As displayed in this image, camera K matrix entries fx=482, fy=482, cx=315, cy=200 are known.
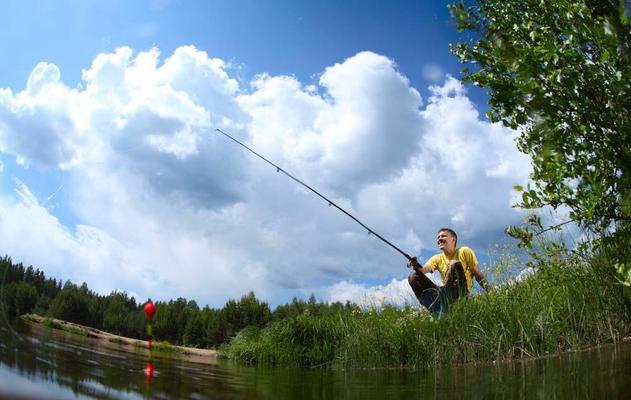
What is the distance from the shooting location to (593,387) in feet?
11.0

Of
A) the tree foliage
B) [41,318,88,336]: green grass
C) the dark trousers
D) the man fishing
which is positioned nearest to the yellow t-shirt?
the man fishing

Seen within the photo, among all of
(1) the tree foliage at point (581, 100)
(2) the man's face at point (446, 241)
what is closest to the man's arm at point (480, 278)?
(2) the man's face at point (446, 241)

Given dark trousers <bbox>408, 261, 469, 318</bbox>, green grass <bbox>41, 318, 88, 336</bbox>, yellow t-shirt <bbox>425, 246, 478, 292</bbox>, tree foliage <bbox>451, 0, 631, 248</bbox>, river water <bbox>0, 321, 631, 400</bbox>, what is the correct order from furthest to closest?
yellow t-shirt <bbox>425, 246, 478, 292</bbox>, dark trousers <bbox>408, 261, 469, 318</bbox>, tree foliage <bbox>451, 0, 631, 248</bbox>, green grass <bbox>41, 318, 88, 336</bbox>, river water <bbox>0, 321, 631, 400</bbox>

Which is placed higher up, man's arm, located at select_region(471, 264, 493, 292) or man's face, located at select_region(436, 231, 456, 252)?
man's face, located at select_region(436, 231, 456, 252)

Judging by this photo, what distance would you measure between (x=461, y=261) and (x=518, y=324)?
8.14 feet

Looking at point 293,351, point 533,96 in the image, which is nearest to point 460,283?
point 533,96

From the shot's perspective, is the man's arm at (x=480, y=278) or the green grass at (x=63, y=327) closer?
the green grass at (x=63, y=327)

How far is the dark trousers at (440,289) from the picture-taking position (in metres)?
9.09

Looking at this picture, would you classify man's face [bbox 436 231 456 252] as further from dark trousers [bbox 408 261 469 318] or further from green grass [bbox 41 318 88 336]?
green grass [bbox 41 318 88 336]

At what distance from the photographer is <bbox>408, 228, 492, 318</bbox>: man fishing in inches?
359

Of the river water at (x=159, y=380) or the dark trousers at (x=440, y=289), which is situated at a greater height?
the dark trousers at (x=440, y=289)

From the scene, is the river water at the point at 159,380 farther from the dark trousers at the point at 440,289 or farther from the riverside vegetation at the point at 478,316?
the dark trousers at the point at 440,289

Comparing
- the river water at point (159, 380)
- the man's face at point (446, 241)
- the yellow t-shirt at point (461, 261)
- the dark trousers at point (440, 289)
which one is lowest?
the river water at point (159, 380)

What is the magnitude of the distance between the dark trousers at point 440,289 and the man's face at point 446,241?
720 millimetres
